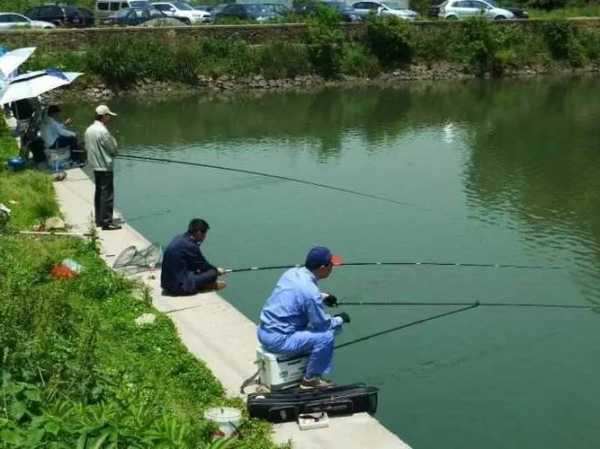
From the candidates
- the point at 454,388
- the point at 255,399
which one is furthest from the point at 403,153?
the point at 255,399

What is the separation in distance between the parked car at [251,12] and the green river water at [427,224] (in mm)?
8029

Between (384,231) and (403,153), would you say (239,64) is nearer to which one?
(403,153)

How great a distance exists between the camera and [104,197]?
501 inches

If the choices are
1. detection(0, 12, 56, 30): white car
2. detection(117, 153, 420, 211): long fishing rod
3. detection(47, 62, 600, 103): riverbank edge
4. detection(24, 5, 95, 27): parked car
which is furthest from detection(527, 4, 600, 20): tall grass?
detection(117, 153, 420, 211): long fishing rod

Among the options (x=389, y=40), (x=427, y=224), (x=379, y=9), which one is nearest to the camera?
(x=427, y=224)

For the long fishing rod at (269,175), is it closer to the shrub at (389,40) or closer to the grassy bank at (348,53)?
the grassy bank at (348,53)

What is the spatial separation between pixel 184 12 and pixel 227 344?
32037mm

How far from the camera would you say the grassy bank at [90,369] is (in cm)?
604

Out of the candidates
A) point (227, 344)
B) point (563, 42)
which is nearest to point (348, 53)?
point (563, 42)

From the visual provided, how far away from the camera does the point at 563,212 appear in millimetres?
15797

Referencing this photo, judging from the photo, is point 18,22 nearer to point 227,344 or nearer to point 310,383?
point 227,344

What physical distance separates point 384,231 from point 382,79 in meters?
21.6

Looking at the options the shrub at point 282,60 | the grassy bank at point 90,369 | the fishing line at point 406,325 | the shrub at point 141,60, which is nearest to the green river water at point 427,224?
the fishing line at point 406,325

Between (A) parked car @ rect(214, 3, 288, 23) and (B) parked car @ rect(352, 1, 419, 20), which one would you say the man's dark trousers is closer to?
(A) parked car @ rect(214, 3, 288, 23)
